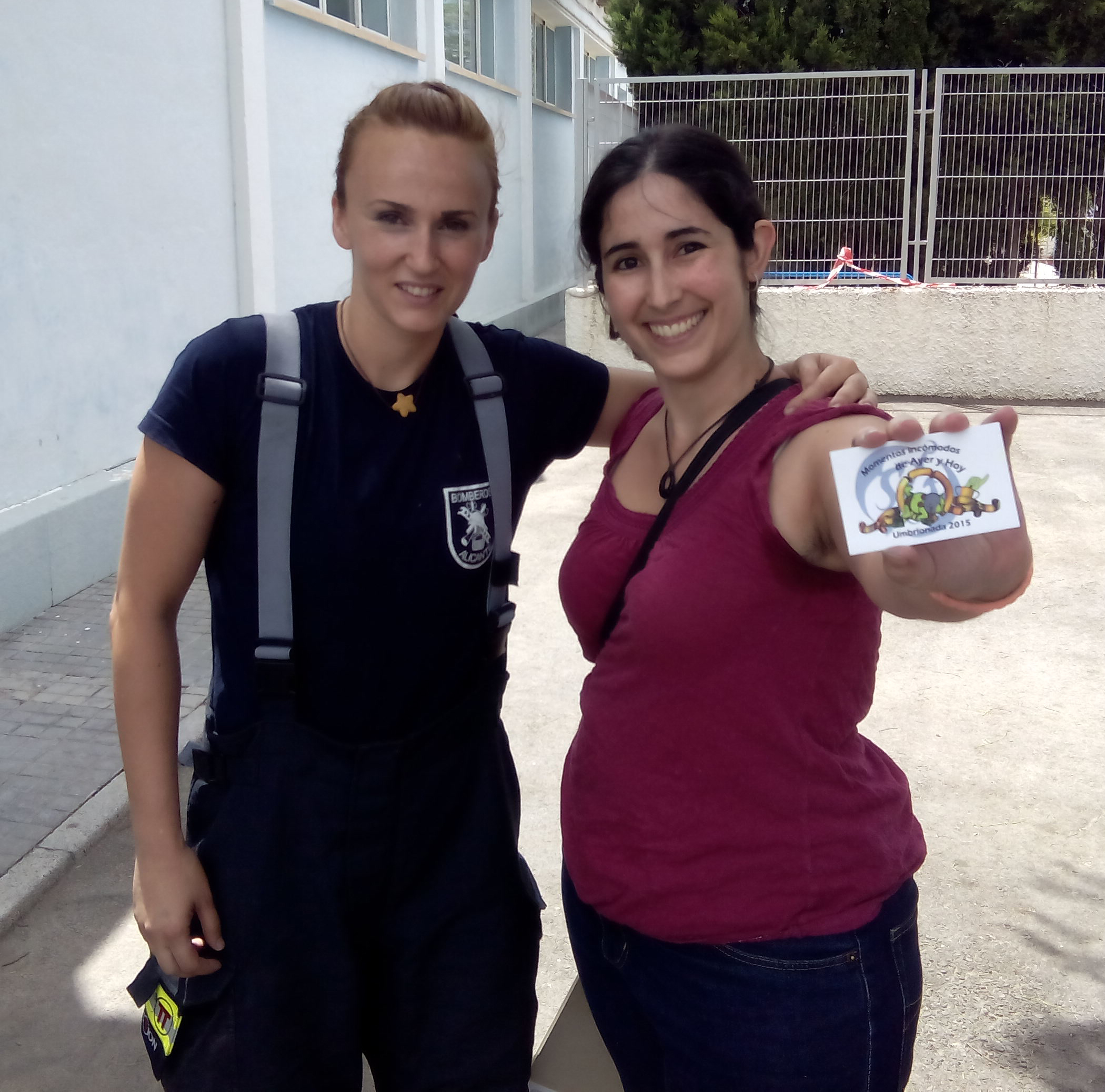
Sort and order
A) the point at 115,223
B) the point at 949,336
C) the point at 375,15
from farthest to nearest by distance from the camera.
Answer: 1. the point at 949,336
2. the point at 375,15
3. the point at 115,223

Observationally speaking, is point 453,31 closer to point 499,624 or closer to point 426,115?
point 426,115

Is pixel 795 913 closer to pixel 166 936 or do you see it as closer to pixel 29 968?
pixel 166 936

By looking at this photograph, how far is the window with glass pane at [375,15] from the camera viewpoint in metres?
9.53

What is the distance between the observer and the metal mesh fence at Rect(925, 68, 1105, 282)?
9.69 metres

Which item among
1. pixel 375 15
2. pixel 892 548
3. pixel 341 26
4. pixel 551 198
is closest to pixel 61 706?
pixel 892 548

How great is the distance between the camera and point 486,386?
178 centimetres

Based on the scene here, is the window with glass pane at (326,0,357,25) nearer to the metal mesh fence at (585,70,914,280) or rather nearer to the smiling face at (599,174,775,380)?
the metal mesh fence at (585,70,914,280)

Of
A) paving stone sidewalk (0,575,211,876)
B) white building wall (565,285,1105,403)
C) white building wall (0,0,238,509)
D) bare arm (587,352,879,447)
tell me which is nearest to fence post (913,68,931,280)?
white building wall (565,285,1105,403)

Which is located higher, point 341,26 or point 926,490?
point 341,26

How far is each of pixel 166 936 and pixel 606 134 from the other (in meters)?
9.75

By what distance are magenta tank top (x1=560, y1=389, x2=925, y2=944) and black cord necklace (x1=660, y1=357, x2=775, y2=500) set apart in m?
0.11

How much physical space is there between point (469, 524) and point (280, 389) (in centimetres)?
34

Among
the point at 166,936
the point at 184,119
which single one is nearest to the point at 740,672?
the point at 166,936

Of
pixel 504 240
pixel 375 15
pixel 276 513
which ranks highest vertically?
pixel 375 15
